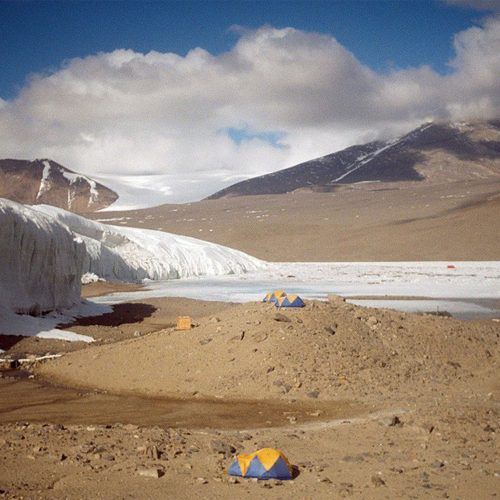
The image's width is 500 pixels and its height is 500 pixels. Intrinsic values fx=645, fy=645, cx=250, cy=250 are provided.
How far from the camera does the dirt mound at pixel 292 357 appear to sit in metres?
10.4

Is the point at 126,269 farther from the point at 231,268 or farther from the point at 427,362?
the point at 427,362

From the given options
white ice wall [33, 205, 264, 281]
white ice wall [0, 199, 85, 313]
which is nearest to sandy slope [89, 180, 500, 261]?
white ice wall [33, 205, 264, 281]

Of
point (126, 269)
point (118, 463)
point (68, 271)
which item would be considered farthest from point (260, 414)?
point (126, 269)

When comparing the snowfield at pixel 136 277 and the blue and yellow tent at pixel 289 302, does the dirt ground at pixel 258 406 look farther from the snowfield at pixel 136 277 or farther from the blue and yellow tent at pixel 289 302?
the snowfield at pixel 136 277

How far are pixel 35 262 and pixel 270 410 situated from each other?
1196 centimetres

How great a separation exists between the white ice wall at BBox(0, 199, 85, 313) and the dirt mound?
18.6ft

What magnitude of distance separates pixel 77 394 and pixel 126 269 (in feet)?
89.3

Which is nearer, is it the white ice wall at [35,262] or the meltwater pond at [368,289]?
the white ice wall at [35,262]

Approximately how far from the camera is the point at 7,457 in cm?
584

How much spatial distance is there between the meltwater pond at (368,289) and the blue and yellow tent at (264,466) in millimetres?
15802

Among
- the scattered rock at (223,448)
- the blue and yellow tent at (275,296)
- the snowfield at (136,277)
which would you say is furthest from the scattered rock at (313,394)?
the snowfield at (136,277)

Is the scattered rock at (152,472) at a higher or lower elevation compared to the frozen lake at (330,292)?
higher

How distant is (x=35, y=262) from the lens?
19.0 meters

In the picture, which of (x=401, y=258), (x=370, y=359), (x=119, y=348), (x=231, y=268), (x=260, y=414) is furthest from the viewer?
(x=401, y=258)
